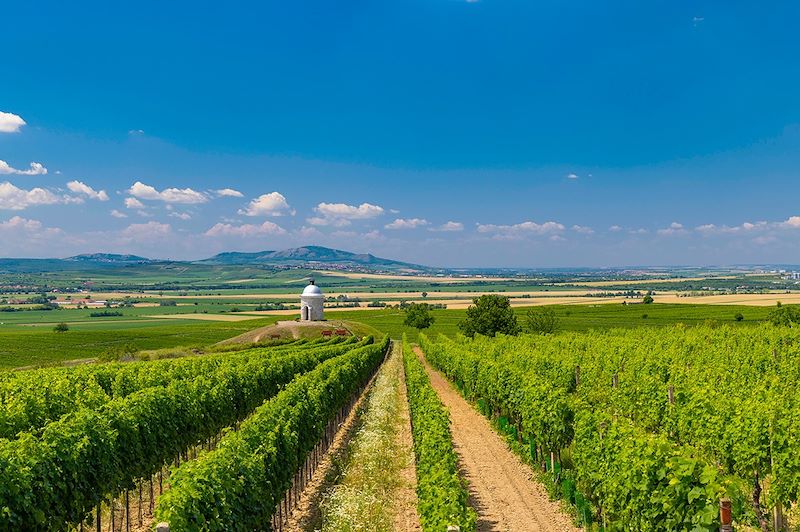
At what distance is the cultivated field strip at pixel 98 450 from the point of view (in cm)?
1011

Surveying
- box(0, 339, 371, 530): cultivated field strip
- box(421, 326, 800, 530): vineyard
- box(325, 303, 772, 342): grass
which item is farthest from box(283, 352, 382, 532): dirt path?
box(325, 303, 772, 342): grass

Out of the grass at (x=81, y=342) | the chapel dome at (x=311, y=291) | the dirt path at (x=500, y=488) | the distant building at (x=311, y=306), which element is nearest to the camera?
the dirt path at (x=500, y=488)

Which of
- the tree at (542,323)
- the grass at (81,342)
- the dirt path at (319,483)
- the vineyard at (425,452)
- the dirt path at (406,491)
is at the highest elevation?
the vineyard at (425,452)

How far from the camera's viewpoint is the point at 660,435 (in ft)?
41.5

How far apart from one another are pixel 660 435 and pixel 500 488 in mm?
5972

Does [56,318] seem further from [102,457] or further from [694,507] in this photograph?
[694,507]

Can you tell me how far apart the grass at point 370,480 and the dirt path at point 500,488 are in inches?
94.0

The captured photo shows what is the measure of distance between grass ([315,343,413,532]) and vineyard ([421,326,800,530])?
15.9 ft

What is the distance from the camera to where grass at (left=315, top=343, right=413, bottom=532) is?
13820mm

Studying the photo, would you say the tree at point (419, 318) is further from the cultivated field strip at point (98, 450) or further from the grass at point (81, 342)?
the cultivated field strip at point (98, 450)

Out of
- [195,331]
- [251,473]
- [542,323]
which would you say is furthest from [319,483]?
[195,331]

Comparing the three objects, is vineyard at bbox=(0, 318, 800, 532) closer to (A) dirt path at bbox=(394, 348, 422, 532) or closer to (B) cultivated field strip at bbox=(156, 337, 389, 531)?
(B) cultivated field strip at bbox=(156, 337, 389, 531)

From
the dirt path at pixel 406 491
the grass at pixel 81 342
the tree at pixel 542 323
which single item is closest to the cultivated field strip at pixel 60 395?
the dirt path at pixel 406 491

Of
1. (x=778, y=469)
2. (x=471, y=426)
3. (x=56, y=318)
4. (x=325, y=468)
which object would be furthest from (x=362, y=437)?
(x=56, y=318)
